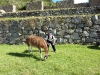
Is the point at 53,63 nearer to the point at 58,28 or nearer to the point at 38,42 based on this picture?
the point at 38,42

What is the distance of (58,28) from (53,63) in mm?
4697

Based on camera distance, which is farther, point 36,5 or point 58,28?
point 36,5

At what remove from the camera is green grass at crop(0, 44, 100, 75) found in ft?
37.8

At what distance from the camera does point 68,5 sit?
22.7 metres

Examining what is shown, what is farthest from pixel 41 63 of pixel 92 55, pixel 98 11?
pixel 98 11

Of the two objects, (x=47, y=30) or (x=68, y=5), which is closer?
(x=47, y=30)

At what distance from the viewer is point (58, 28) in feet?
54.2

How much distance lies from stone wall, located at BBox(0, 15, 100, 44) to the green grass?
1.85 m

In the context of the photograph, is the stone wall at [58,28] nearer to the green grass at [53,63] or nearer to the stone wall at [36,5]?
the green grass at [53,63]

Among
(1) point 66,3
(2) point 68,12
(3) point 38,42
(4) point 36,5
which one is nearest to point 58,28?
(2) point 68,12

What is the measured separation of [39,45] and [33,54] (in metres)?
0.75

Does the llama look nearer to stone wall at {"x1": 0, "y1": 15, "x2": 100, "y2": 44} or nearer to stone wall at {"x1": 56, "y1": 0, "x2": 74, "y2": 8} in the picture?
stone wall at {"x1": 0, "y1": 15, "x2": 100, "y2": 44}

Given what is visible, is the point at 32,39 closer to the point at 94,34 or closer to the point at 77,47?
the point at 77,47

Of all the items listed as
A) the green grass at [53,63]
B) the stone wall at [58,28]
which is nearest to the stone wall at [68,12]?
the stone wall at [58,28]
